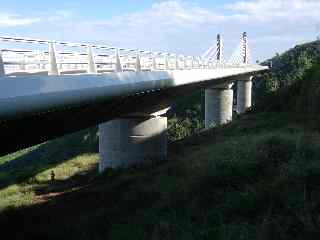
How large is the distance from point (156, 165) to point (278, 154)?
12580mm

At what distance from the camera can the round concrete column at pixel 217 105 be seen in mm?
66250

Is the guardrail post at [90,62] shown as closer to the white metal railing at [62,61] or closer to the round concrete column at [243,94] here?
the white metal railing at [62,61]

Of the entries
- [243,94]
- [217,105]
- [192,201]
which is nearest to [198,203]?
[192,201]

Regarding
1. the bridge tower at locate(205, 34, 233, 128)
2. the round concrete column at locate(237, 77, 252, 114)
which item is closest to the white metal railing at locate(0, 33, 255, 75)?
the bridge tower at locate(205, 34, 233, 128)

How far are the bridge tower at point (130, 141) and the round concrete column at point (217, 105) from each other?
3112 cm

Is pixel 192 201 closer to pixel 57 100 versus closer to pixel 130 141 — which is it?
pixel 57 100

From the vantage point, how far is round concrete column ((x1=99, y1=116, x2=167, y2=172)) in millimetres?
34438

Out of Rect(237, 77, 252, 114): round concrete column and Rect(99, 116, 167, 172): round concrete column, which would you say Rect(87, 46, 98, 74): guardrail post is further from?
Rect(237, 77, 252, 114): round concrete column

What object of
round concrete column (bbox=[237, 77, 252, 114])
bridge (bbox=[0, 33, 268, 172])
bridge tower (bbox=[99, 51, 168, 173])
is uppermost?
bridge (bbox=[0, 33, 268, 172])

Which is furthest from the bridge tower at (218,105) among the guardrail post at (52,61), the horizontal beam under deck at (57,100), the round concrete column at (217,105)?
the guardrail post at (52,61)

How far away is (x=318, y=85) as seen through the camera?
42.5 metres

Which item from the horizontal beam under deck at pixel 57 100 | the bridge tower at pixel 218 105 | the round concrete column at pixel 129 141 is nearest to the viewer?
the horizontal beam under deck at pixel 57 100

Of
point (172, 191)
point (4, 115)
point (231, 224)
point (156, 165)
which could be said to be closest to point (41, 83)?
point (4, 115)

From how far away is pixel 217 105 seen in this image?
6619cm
